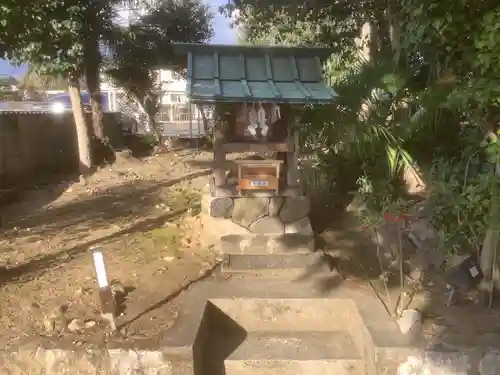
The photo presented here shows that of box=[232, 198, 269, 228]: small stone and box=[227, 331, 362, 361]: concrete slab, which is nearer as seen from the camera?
box=[227, 331, 362, 361]: concrete slab

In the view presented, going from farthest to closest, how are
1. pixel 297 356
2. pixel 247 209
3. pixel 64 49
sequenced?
pixel 64 49 < pixel 247 209 < pixel 297 356

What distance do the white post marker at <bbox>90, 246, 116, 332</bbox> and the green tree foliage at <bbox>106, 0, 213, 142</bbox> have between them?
890 cm

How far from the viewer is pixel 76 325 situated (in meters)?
4.83

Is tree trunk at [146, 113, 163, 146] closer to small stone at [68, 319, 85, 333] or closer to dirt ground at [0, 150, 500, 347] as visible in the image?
dirt ground at [0, 150, 500, 347]

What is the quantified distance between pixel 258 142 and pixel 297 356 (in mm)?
2860

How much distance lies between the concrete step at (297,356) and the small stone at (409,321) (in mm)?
579

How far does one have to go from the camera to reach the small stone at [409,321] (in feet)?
15.5

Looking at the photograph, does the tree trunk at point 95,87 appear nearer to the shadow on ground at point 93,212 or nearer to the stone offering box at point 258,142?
the shadow on ground at point 93,212

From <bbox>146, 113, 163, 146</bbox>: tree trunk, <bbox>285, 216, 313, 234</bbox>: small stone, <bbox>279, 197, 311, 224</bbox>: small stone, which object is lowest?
<bbox>285, 216, 313, 234</bbox>: small stone

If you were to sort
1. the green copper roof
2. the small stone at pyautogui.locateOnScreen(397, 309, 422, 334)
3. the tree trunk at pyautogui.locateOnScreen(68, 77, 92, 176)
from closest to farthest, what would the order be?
1. the small stone at pyautogui.locateOnScreen(397, 309, 422, 334)
2. the green copper roof
3. the tree trunk at pyautogui.locateOnScreen(68, 77, 92, 176)

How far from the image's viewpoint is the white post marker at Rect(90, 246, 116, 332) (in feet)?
15.7

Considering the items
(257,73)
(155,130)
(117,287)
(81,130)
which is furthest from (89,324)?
(155,130)

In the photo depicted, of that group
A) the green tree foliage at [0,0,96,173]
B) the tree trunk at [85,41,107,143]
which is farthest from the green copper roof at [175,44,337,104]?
the tree trunk at [85,41,107,143]

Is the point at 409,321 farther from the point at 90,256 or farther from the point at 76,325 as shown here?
the point at 90,256
